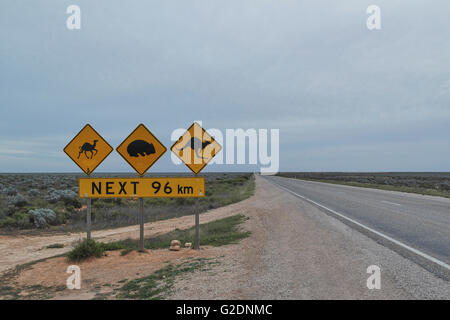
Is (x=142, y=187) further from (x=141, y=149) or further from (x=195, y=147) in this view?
(x=195, y=147)

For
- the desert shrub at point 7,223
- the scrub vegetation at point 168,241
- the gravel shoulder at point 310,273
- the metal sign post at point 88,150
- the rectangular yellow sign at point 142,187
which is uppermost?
the metal sign post at point 88,150

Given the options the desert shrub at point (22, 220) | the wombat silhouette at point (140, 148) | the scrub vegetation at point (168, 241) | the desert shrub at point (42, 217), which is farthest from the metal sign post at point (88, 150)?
the desert shrub at point (22, 220)

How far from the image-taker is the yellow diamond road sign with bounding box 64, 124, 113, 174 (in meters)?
7.63

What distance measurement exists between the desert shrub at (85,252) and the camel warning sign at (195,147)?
3.05 meters

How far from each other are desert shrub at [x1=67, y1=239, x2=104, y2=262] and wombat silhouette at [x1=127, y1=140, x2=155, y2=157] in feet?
8.00

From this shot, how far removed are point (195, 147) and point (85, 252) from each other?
147 inches

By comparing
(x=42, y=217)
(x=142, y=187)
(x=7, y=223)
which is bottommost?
(x=7, y=223)

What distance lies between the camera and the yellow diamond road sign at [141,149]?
761 cm

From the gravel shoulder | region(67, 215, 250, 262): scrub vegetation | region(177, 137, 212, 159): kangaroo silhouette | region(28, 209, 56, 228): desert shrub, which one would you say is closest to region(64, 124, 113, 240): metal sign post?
region(67, 215, 250, 262): scrub vegetation

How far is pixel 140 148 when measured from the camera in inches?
303

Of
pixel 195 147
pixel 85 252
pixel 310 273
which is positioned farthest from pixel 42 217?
pixel 310 273

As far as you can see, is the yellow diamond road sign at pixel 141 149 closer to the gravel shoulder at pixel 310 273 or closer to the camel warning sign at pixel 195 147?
the camel warning sign at pixel 195 147

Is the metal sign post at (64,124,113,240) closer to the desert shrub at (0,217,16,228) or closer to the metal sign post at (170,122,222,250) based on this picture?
the metal sign post at (170,122,222,250)
